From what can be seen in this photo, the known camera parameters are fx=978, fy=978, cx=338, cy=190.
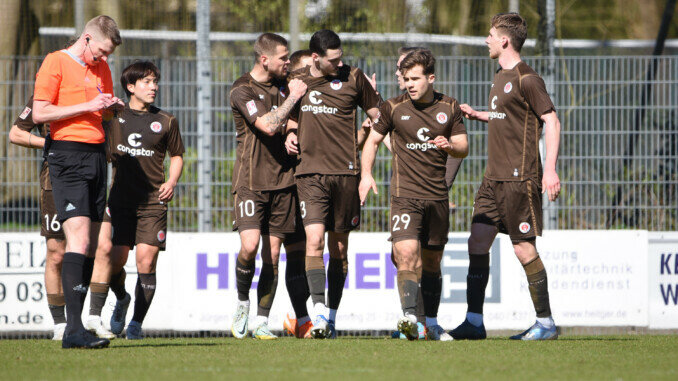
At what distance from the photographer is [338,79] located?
7762mm

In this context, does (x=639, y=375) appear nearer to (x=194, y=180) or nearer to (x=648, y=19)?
(x=194, y=180)

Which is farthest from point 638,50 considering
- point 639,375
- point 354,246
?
point 639,375

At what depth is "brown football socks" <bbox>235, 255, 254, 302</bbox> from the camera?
8.02 m

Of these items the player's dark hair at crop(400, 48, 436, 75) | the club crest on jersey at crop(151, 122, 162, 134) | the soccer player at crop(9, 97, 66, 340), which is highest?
the player's dark hair at crop(400, 48, 436, 75)

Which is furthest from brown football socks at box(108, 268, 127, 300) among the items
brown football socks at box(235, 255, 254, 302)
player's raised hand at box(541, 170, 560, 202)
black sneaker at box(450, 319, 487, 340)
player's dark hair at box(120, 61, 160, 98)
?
player's raised hand at box(541, 170, 560, 202)

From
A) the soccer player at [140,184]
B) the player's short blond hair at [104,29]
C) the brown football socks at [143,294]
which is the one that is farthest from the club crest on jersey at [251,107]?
the brown football socks at [143,294]

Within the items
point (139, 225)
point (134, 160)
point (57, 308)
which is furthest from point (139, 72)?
point (57, 308)

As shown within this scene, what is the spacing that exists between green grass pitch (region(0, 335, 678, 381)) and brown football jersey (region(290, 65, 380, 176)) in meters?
1.38

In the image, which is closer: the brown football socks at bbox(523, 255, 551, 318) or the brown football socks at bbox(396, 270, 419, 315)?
the brown football socks at bbox(396, 270, 419, 315)

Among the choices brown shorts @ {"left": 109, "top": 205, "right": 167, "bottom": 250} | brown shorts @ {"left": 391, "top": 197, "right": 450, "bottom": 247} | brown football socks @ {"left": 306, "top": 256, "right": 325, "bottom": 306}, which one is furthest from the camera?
brown shorts @ {"left": 109, "top": 205, "right": 167, "bottom": 250}

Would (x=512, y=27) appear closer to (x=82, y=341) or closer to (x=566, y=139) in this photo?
(x=566, y=139)

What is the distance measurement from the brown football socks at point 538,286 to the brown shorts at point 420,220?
69 centimetres

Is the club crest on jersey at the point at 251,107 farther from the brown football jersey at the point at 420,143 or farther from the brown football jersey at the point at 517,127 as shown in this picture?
the brown football jersey at the point at 517,127

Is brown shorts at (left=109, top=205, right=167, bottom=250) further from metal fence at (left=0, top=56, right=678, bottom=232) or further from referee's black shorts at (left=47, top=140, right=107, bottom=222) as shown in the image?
metal fence at (left=0, top=56, right=678, bottom=232)
